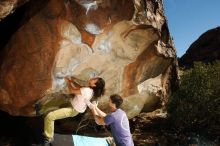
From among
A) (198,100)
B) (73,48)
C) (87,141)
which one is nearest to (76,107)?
(87,141)

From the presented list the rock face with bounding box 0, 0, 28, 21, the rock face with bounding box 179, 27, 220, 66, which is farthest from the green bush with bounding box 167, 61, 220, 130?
the rock face with bounding box 179, 27, 220, 66

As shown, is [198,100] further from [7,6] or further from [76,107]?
[76,107]

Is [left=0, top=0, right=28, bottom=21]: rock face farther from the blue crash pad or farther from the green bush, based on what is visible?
the green bush

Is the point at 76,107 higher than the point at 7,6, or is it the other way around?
the point at 7,6

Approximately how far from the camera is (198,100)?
20.8 m

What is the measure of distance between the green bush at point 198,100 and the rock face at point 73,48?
6898mm

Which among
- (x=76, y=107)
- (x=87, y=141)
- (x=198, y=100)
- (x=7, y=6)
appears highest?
(x=7, y=6)

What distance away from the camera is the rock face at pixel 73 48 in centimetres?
1275

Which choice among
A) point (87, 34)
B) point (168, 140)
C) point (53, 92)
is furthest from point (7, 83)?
point (168, 140)

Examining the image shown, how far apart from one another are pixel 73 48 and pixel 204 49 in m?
28.5

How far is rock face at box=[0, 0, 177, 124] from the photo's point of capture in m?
12.8

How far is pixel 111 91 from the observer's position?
1462 centimetres

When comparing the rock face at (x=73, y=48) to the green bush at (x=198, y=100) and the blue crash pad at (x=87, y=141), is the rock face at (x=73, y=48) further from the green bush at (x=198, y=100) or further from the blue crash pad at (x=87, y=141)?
the green bush at (x=198, y=100)

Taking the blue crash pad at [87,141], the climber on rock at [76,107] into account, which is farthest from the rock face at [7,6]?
the blue crash pad at [87,141]
